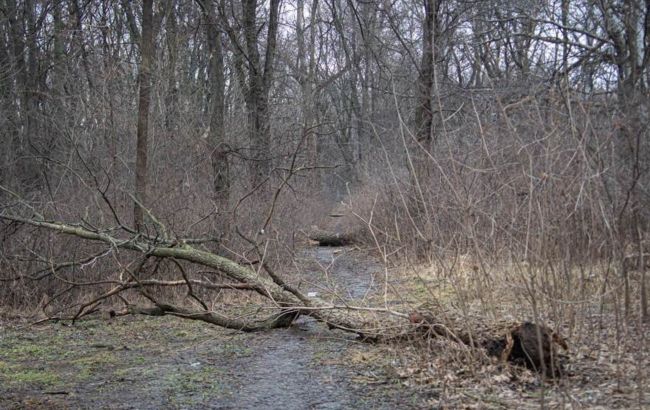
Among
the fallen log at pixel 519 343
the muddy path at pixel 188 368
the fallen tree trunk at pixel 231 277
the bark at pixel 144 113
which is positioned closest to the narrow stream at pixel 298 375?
the muddy path at pixel 188 368

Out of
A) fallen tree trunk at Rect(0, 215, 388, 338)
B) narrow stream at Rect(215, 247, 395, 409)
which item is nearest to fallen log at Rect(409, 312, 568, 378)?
narrow stream at Rect(215, 247, 395, 409)

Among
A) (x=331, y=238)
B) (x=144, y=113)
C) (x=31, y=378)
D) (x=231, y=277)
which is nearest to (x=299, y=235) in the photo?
(x=331, y=238)

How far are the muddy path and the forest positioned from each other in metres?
0.04

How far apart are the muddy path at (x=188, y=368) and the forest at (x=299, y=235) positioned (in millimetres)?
37

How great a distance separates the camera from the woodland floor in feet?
16.5

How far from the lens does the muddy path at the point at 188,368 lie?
5.51m

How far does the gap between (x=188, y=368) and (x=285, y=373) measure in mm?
949

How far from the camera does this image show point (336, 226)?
940 inches

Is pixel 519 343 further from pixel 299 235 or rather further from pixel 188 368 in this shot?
pixel 299 235

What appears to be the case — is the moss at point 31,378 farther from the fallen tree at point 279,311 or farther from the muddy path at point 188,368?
the fallen tree at point 279,311

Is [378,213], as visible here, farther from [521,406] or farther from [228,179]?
[521,406]

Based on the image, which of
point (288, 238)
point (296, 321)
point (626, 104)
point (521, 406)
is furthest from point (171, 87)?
point (521, 406)

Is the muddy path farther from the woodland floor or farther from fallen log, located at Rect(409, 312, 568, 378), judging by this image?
Result: fallen log, located at Rect(409, 312, 568, 378)

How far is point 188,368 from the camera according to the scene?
660cm
